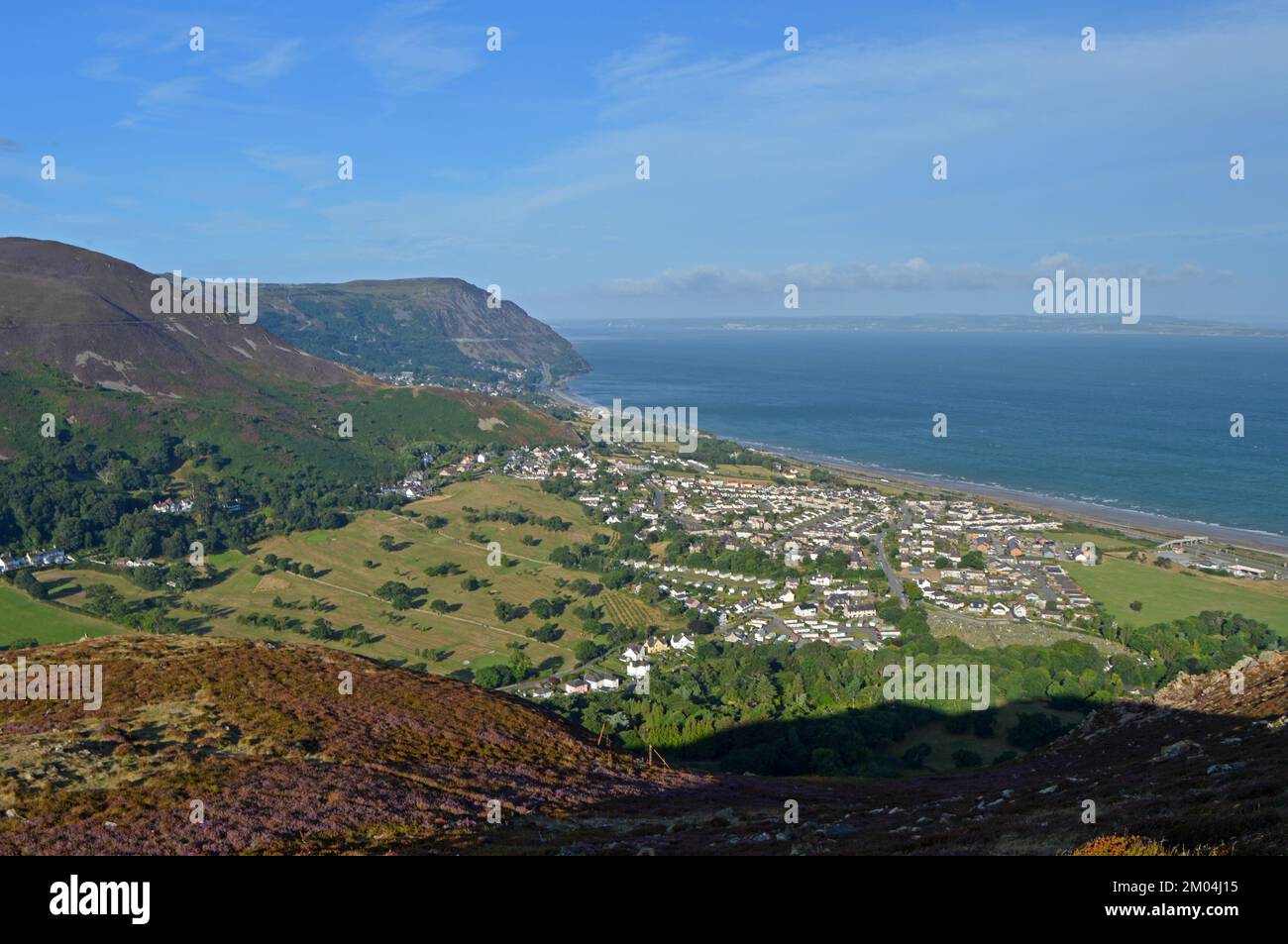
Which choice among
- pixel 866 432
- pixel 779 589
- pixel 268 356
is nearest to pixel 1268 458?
pixel 866 432

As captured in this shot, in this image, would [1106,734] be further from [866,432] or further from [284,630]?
[866,432]

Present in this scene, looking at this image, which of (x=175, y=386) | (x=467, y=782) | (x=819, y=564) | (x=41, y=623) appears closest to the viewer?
(x=467, y=782)

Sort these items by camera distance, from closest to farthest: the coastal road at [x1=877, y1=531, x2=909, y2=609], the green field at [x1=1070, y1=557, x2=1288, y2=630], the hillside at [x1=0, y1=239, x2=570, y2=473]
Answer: the green field at [x1=1070, y1=557, x2=1288, y2=630] < the coastal road at [x1=877, y1=531, x2=909, y2=609] < the hillside at [x1=0, y1=239, x2=570, y2=473]

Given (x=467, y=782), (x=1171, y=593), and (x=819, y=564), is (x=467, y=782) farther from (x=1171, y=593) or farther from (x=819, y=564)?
(x=1171, y=593)

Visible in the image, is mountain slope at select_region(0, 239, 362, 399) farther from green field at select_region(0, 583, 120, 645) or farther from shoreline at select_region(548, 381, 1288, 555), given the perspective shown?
shoreline at select_region(548, 381, 1288, 555)

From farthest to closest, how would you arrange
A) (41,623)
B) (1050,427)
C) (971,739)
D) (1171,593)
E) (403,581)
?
(1050,427) → (403,581) → (1171,593) → (41,623) → (971,739)

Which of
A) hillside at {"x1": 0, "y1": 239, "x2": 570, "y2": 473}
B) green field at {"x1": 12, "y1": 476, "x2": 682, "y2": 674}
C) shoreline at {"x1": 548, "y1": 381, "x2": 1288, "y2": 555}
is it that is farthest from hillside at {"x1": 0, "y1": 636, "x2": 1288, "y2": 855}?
hillside at {"x1": 0, "y1": 239, "x2": 570, "y2": 473}

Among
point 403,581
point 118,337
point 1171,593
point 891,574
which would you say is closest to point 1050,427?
point 1171,593
